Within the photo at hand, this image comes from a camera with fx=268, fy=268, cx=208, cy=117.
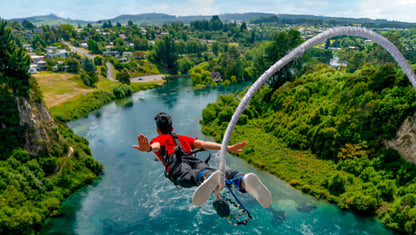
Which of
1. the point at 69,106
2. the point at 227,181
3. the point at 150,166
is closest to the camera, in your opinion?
the point at 227,181

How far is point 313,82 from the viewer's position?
30000 millimetres

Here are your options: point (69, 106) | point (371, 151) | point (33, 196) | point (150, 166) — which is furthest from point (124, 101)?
point (371, 151)

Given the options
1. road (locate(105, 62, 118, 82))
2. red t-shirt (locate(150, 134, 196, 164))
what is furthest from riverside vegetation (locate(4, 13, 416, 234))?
road (locate(105, 62, 118, 82))

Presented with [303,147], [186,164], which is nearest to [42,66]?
[303,147]

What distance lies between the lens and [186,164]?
565 cm

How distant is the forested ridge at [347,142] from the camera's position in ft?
55.3

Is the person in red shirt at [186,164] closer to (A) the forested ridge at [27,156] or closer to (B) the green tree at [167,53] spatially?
(A) the forested ridge at [27,156]

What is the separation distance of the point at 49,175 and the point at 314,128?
71.1ft

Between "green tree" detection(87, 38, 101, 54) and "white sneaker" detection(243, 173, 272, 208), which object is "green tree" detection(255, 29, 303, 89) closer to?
"white sneaker" detection(243, 173, 272, 208)

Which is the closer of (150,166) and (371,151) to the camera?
(371,151)

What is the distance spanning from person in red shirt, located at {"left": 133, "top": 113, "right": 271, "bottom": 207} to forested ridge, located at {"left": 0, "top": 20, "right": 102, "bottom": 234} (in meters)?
14.3

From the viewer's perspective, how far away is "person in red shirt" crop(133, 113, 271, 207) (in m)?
4.42

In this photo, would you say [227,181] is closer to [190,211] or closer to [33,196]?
[190,211]

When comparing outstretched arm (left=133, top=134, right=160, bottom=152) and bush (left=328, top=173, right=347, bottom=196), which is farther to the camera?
bush (left=328, top=173, right=347, bottom=196)
